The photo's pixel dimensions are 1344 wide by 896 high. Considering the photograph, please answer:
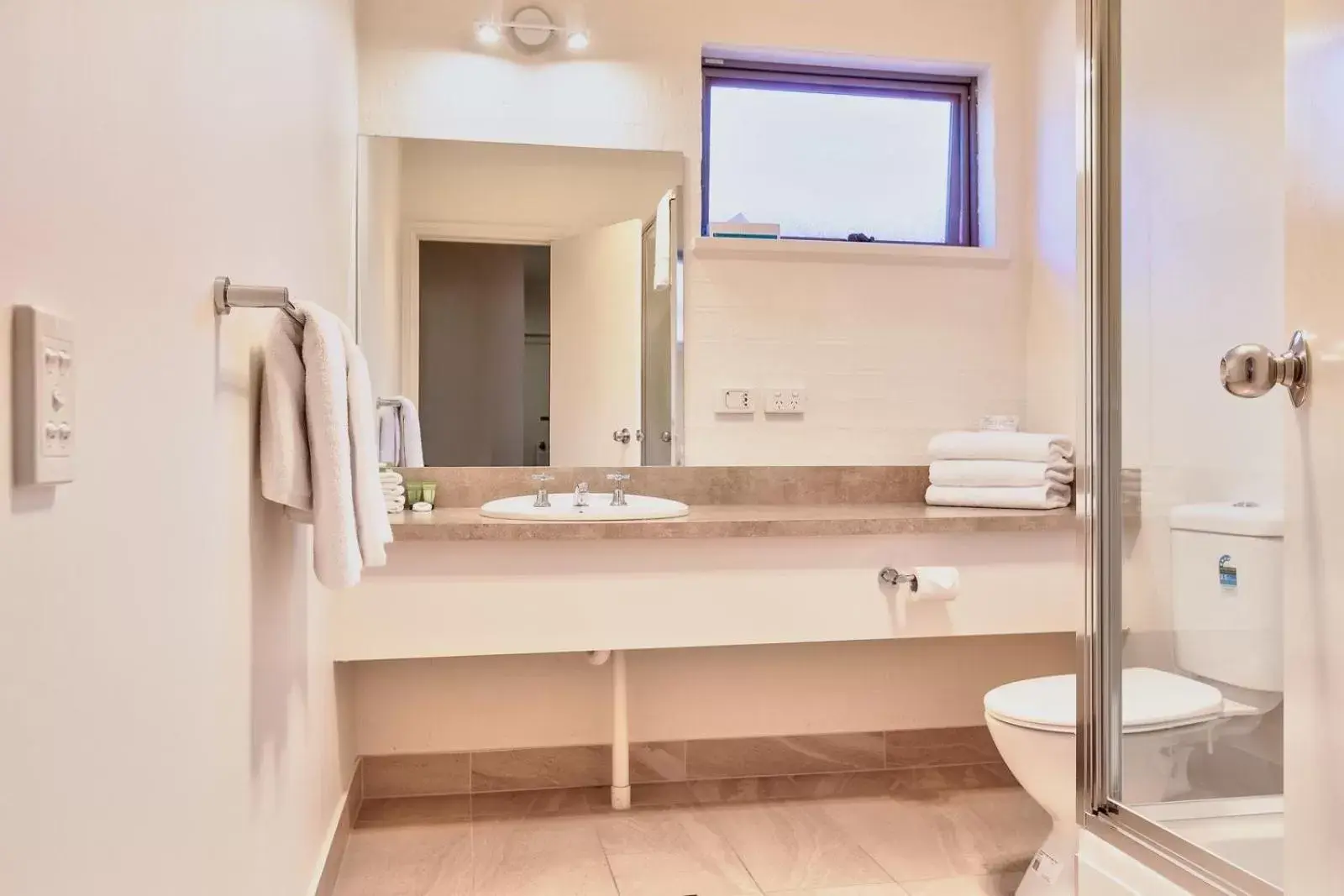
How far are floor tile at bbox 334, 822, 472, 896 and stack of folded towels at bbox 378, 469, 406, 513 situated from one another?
776mm

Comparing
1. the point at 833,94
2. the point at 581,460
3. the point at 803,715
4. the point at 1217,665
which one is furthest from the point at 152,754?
the point at 833,94

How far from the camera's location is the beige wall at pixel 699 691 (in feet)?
8.45

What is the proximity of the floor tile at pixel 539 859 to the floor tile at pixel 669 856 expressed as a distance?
0.13ft

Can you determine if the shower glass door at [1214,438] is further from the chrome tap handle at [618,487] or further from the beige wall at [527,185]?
the beige wall at [527,185]

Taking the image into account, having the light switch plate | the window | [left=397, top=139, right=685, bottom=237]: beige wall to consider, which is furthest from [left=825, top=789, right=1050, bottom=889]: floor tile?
the light switch plate

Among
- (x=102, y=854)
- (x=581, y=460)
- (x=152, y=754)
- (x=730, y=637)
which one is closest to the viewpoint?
(x=102, y=854)

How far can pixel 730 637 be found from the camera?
2156 millimetres

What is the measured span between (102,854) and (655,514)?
1507 mm

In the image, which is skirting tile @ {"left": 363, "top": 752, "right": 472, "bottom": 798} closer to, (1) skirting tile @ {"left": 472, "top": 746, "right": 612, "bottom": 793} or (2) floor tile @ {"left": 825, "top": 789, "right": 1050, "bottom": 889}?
(1) skirting tile @ {"left": 472, "top": 746, "right": 612, "bottom": 793}

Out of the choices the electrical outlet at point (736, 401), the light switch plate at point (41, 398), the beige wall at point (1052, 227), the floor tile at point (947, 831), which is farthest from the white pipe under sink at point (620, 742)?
the light switch plate at point (41, 398)

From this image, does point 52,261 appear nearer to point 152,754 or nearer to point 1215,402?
point 152,754

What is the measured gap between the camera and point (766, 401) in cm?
276

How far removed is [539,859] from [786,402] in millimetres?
1352

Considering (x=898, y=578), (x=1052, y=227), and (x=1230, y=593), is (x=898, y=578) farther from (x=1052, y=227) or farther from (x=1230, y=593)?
(x=1052, y=227)
